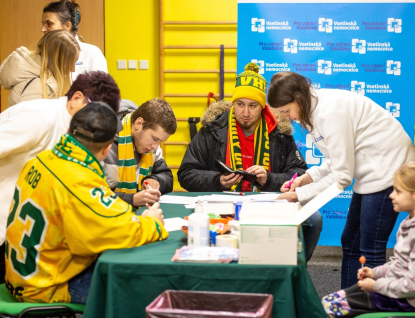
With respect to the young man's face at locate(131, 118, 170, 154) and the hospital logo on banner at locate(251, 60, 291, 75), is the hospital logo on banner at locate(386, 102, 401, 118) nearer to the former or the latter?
the hospital logo on banner at locate(251, 60, 291, 75)

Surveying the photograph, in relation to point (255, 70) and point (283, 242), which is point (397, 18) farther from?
point (283, 242)

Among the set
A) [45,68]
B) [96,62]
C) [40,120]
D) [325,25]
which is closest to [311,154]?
[325,25]

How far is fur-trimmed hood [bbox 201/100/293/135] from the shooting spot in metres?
3.65

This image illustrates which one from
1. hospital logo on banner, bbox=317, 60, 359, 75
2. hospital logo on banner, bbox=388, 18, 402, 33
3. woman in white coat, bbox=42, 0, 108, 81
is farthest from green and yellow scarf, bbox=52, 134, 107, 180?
hospital logo on banner, bbox=388, 18, 402, 33

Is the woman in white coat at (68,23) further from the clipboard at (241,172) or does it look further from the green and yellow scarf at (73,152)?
the green and yellow scarf at (73,152)

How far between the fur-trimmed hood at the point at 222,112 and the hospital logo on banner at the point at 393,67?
139 cm

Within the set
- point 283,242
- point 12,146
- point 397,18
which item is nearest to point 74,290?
point 12,146

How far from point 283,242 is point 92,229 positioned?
0.64 metres

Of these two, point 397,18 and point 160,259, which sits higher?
point 397,18

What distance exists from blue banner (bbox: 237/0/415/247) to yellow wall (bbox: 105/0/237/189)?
134cm

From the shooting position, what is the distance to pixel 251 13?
4.64 m

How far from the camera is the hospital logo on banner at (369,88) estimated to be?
4613 millimetres

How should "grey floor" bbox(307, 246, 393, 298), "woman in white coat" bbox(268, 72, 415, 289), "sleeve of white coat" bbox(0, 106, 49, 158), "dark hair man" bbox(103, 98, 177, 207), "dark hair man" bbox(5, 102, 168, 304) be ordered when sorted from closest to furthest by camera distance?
1. "dark hair man" bbox(5, 102, 168, 304)
2. "sleeve of white coat" bbox(0, 106, 49, 158)
3. "woman in white coat" bbox(268, 72, 415, 289)
4. "dark hair man" bbox(103, 98, 177, 207)
5. "grey floor" bbox(307, 246, 393, 298)

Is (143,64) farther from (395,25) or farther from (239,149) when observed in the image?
(239,149)
